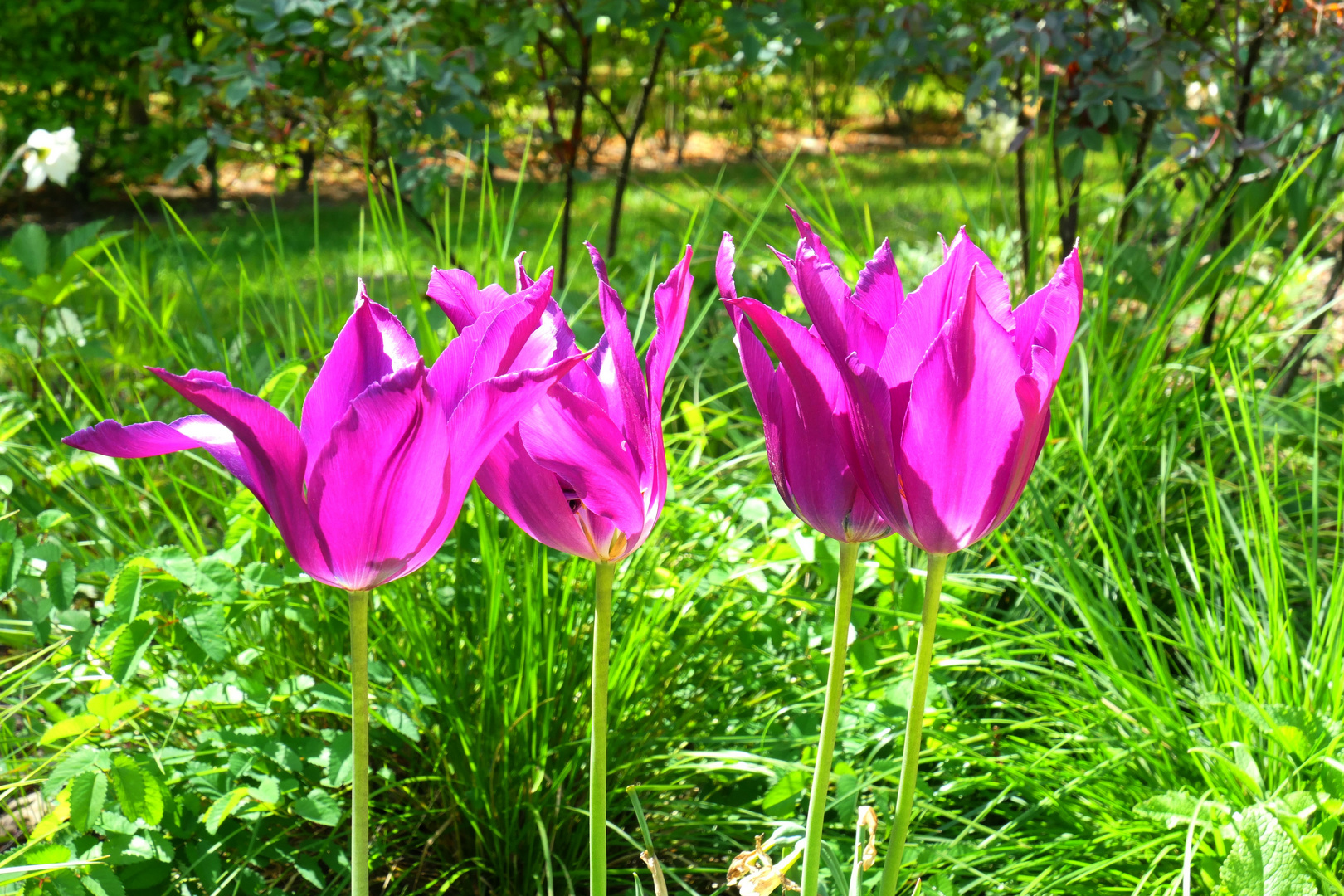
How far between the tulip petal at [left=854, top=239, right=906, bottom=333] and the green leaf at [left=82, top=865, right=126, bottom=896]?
0.96m

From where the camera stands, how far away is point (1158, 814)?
115 cm

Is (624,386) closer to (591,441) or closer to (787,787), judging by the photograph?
(591,441)

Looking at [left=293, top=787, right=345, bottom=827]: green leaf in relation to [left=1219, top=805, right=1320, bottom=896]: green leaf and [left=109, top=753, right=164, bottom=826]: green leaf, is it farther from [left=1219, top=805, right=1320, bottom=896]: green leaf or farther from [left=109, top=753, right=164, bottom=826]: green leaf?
[left=1219, top=805, right=1320, bottom=896]: green leaf

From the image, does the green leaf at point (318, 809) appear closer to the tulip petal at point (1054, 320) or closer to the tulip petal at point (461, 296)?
the tulip petal at point (461, 296)

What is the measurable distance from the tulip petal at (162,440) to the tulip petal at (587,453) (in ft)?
0.60

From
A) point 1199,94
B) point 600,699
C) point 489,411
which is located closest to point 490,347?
point 489,411

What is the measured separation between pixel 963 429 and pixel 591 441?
0.79ft

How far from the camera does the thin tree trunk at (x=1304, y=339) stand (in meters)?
2.24

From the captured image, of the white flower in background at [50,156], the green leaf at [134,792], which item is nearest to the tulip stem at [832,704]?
the green leaf at [134,792]

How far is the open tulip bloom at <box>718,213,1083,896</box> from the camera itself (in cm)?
67

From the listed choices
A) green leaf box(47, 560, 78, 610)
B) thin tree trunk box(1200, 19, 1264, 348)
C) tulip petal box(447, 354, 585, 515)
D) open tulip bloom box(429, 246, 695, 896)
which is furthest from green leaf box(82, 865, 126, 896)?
thin tree trunk box(1200, 19, 1264, 348)

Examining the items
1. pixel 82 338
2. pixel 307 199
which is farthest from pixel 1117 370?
pixel 307 199

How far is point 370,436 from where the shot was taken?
0.63 meters

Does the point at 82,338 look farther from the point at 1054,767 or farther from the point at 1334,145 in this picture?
the point at 1334,145
